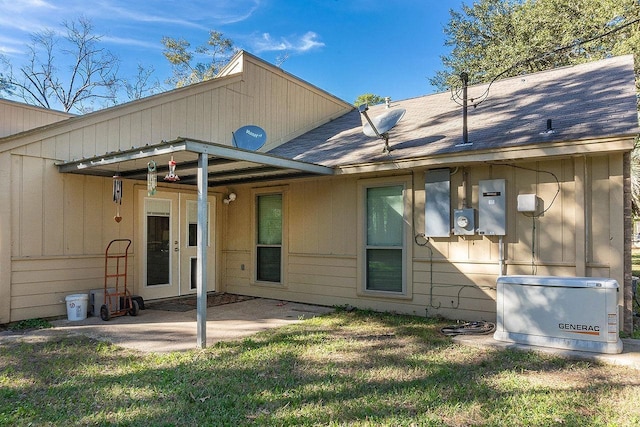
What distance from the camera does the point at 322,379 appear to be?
11.9 feet

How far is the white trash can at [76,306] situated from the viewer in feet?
19.5

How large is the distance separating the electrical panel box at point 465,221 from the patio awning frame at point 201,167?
2062 mm

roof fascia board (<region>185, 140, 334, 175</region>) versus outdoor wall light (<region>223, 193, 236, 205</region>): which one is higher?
roof fascia board (<region>185, 140, 334, 175</region>)

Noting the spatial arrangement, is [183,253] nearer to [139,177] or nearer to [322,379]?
[139,177]

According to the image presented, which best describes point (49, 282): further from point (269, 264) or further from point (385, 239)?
point (385, 239)

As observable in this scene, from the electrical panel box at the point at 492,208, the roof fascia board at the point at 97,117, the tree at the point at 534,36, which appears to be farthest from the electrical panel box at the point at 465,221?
the tree at the point at 534,36

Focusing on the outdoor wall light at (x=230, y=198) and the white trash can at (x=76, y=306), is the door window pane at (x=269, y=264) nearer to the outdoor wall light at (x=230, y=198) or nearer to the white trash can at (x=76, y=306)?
the outdoor wall light at (x=230, y=198)

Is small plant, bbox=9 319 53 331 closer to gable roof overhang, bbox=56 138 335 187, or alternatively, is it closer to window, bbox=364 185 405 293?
gable roof overhang, bbox=56 138 335 187

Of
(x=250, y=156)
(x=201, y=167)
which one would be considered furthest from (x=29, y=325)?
(x=250, y=156)

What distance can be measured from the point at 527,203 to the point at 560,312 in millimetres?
1423

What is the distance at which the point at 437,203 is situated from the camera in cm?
598

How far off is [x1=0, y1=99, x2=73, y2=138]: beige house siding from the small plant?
305 cm

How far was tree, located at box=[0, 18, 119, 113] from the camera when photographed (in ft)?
61.5

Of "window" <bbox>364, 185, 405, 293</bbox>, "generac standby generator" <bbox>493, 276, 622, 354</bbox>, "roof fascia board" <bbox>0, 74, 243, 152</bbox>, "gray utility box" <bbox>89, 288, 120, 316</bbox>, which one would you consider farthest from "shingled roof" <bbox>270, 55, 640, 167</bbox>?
"gray utility box" <bbox>89, 288, 120, 316</bbox>
